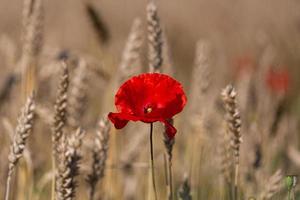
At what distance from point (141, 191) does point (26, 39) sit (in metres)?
0.82

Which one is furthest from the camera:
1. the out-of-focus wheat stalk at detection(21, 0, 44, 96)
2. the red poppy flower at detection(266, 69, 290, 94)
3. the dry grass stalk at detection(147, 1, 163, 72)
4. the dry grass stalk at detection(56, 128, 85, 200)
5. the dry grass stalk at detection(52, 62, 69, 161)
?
the red poppy flower at detection(266, 69, 290, 94)

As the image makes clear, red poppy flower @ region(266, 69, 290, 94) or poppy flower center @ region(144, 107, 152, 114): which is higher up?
red poppy flower @ region(266, 69, 290, 94)

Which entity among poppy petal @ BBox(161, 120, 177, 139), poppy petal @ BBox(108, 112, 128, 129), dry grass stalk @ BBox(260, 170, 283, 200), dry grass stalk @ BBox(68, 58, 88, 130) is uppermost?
dry grass stalk @ BBox(68, 58, 88, 130)

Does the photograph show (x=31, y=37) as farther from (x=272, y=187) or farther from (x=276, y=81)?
(x=276, y=81)

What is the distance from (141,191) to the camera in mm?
2678

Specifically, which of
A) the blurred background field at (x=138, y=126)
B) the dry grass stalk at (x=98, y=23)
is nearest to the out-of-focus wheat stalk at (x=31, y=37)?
the blurred background field at (x=138, y=126)

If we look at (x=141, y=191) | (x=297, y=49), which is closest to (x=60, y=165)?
(x=141, y=191)

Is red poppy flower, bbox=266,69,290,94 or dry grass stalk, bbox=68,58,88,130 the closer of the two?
dry grass stalk, bbox=68,58,88,130

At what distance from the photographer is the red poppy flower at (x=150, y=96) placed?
134 centimetres

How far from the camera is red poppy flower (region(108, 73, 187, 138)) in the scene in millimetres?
1339

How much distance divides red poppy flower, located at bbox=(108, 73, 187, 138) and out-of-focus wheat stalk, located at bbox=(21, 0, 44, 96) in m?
0.73

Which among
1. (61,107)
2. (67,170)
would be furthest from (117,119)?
(61,107)

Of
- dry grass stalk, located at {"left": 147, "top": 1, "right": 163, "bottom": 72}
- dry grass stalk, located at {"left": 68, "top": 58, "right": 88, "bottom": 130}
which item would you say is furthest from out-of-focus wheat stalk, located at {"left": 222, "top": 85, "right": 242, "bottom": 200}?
dry grass stalk, located at {"left": 68, "top": 58, "right": 88, "bottom": 130}

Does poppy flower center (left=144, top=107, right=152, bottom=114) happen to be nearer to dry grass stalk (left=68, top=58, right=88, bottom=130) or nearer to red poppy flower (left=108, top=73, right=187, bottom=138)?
red poppy flower (left=108, top=73, right=187, bottom=138)
